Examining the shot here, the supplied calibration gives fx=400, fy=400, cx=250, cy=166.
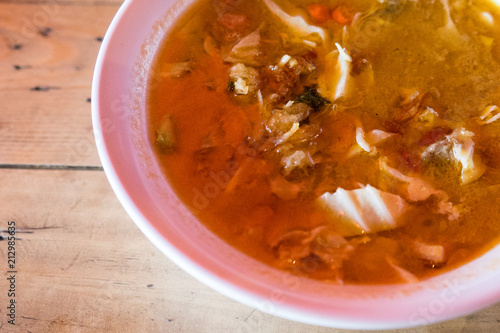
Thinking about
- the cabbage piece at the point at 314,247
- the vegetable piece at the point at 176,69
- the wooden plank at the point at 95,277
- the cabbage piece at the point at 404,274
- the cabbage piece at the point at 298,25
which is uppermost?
the cabbage piece at the point at 298,25

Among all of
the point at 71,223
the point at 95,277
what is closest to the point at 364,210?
the point at 95,277

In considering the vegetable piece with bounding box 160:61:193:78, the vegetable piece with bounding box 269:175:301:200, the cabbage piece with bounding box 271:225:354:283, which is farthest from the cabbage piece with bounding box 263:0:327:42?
the cabbage piece with bounding box 271:225:354:283

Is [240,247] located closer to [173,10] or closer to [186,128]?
[186,128]

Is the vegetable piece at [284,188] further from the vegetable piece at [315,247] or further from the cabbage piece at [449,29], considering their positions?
the cabbage piece at [449,29]

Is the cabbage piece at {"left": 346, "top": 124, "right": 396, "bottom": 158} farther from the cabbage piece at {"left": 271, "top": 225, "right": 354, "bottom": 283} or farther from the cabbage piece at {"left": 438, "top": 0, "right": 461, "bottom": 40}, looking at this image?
the cabbage piece at {"left": 438, "top": 0, "right": 461, "bottom": 40}

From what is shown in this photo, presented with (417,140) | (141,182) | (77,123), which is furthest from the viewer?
(77,123)

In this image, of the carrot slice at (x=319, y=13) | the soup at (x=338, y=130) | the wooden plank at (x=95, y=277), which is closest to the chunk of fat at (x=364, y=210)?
the soup at (x=338, y=130)

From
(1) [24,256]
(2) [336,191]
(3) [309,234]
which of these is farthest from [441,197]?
(1) [24,256]
